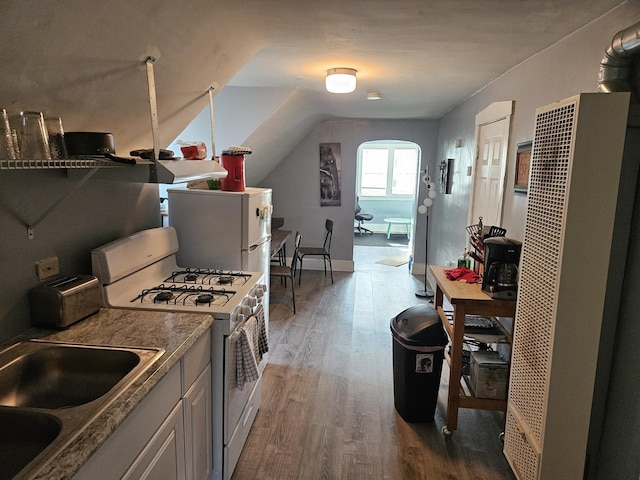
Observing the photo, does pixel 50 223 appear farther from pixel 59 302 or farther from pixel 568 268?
pixel 568 268

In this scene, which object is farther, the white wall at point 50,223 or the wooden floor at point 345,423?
the wooden floor at point 345,423

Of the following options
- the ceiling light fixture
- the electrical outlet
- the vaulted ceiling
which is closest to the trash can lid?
the vaulted ceiling

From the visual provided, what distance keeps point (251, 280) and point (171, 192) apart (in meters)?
0.85

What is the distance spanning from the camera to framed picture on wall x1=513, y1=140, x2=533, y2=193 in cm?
252

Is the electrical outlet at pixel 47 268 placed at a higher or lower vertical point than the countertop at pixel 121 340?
higher

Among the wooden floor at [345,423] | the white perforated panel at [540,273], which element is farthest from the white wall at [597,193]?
the wooden floor at [345,423]

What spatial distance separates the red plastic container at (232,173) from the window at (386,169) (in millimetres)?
7341

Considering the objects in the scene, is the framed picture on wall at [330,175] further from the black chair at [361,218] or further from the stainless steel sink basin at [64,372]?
the stainless steel sink basin at [64,372]

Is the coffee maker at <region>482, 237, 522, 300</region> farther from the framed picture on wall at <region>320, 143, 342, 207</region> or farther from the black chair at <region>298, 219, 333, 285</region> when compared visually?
the framed picture on wall at <region>320, 143, 342, 207</region>

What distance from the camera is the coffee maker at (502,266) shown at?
2.31 meters

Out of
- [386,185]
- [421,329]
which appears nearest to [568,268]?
[421,329]

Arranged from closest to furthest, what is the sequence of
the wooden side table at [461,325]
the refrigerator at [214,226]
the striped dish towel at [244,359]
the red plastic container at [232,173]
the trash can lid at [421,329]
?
the striped dish towel at [244,359]
the wooden side table at [461,325]
the trash can lid at [421,329]
the refrigerator at [214,226]
the red plastic container at [232,173]

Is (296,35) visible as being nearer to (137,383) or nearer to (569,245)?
(569,245)

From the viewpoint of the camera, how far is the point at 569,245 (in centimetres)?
163
